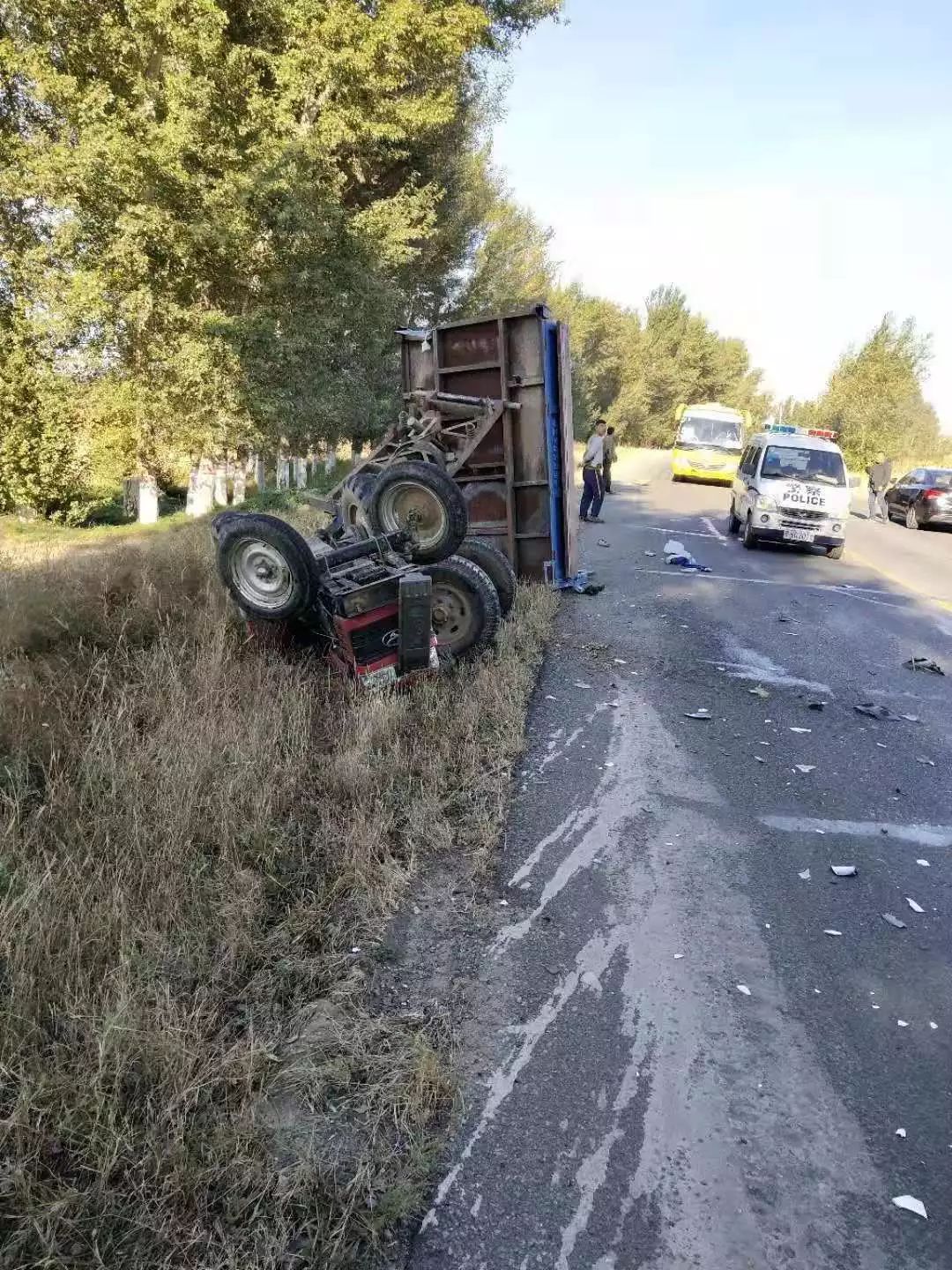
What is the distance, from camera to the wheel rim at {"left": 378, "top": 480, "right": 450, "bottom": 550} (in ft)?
21.0

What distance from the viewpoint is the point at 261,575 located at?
5578 millimetres

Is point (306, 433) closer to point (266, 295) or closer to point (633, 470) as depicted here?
point (266, 295)

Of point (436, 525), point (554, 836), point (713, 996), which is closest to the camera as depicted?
point (713, 996)

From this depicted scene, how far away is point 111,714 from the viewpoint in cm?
438

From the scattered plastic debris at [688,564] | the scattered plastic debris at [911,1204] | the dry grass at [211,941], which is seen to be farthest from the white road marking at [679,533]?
the scattered plastic debris at [911,1204]

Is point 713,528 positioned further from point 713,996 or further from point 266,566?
point 713,996

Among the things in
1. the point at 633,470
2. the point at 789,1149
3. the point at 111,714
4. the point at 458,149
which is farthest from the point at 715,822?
the point at 633,470

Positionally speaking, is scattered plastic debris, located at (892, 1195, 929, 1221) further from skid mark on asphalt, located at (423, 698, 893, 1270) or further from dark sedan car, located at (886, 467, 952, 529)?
dark sedan car, located at (886, 467, 952, 529)

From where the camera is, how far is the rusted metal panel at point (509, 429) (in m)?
8.31

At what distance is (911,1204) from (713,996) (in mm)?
854

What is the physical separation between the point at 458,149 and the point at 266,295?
10222 mm

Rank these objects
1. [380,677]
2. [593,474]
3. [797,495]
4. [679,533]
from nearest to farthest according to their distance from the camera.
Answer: [380,677], [797,495], [679,533], [593,474]

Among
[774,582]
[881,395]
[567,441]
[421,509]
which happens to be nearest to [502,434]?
[567,441]

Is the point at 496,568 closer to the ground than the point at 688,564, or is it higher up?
higher up
